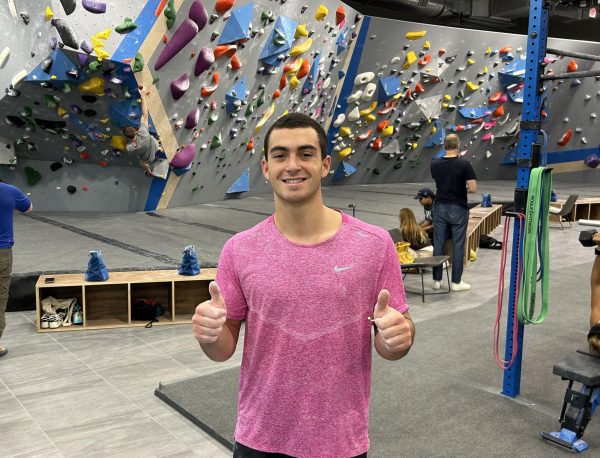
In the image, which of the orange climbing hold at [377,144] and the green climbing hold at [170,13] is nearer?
the green climbing hold at [170,13]

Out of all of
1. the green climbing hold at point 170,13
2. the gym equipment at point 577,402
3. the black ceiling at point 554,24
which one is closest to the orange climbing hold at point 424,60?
the black ceiling at point 554,24

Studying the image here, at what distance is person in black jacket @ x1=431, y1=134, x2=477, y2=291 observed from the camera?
5.78 m

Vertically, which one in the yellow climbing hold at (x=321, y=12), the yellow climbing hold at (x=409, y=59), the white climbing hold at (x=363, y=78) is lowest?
the white climbing hold at (x=363, y=78)

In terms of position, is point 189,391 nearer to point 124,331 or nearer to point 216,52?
point 124,331

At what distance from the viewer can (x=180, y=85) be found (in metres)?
8.23

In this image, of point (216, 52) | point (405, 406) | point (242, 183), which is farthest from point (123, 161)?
point (405, 406)

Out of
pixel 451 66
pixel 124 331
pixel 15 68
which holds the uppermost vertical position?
pixel 451 66

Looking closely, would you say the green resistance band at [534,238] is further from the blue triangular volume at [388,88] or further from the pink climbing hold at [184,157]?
the blue triangular volume at [388,88]

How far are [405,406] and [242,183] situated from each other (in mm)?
8732

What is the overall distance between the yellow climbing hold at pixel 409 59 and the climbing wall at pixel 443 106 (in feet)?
0.07

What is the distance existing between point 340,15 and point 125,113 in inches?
188

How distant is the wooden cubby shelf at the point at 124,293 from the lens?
5.00 metres

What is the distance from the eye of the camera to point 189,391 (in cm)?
364

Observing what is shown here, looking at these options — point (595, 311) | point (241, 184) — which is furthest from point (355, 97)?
point (595, 311)
